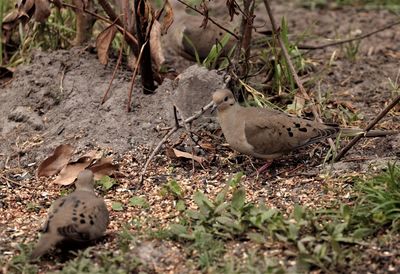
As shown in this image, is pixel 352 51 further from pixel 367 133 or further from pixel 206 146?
pixel 206 146

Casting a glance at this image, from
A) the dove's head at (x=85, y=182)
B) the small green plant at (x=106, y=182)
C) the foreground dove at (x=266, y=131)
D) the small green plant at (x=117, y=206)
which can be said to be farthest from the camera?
the foreground dove at (x=266, y=131)

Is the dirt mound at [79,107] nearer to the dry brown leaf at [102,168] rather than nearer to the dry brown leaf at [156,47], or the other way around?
the dry brown leaf at [156,47]

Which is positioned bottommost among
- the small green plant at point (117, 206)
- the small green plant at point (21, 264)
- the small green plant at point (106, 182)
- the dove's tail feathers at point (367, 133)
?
the small green plant at point (106, 182)

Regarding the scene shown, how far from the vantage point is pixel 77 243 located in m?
4.60

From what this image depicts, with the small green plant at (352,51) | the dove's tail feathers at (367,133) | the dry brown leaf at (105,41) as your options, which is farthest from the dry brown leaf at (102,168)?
the small green plant at (352,51)

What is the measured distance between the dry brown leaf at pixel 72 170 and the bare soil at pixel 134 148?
0.07 m

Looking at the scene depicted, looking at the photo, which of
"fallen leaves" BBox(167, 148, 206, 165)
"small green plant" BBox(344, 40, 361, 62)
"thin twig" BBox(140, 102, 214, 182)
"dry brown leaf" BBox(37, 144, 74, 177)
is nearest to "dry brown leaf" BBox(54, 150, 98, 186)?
"dry brown leaf" BBox(37, 144, 74, 177)

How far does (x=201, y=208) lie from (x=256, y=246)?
1.49 ft

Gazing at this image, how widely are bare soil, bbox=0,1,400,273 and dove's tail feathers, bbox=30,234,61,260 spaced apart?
14cm

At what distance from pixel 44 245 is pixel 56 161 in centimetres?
144

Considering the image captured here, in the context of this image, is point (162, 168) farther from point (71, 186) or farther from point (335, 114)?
point (335, 114)

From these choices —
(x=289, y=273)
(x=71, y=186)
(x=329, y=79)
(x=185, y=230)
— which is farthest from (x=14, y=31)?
(x=289, y=273)

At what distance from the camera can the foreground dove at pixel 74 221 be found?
4.35 m

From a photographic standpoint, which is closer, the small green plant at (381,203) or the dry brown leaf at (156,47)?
the small green plant at (381,203)
